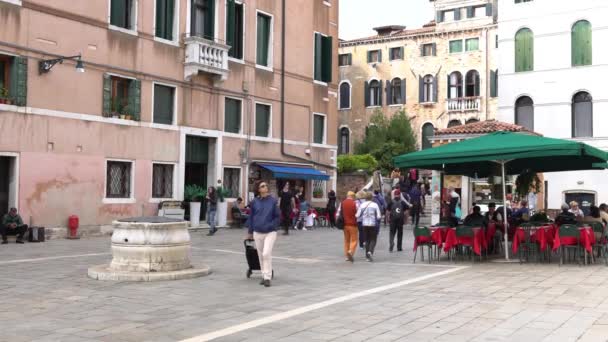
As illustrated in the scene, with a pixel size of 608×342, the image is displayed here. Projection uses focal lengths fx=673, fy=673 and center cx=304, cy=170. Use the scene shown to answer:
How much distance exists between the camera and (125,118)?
68.7ft

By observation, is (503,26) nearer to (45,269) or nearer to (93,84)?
(93,84)

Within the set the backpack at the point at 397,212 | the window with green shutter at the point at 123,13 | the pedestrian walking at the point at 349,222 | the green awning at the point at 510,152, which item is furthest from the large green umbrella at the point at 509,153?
the window with green shutter at the point at 123,13

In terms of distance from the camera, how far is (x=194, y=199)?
75.5ft

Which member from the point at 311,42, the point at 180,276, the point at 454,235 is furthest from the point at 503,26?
the point at 180,276

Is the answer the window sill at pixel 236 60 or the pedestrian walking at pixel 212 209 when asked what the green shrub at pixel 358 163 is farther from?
the pedestrian walking at pixel 212 209

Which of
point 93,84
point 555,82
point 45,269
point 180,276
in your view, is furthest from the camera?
point 555,82

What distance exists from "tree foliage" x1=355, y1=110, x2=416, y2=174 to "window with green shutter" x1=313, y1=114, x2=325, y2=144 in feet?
46.7

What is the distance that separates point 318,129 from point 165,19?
9.92 m

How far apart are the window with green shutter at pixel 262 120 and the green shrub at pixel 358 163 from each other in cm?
1295

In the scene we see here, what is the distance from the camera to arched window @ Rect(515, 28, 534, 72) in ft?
96.5

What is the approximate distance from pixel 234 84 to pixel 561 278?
53.6ft

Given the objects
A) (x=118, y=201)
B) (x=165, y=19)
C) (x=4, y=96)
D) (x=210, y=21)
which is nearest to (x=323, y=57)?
(x=210, y=21)

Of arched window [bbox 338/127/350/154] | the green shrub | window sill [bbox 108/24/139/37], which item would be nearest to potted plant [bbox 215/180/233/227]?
window sill [bbox 108/24/139/37]

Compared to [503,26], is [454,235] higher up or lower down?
lower down
